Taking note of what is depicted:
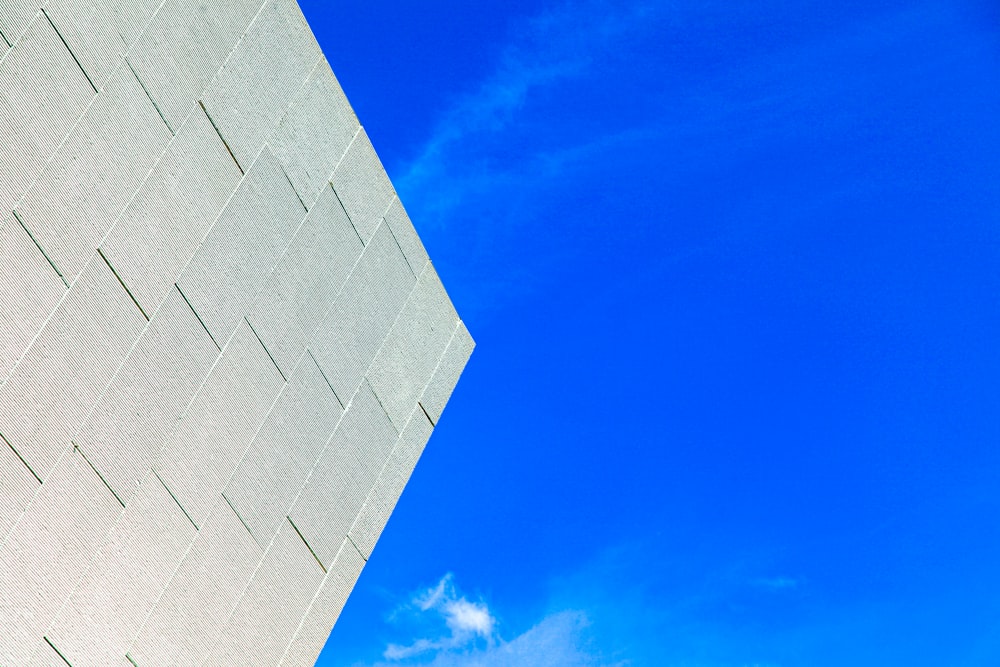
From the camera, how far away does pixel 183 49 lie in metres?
12.8

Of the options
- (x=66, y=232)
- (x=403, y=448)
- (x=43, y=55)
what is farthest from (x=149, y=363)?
(x=403, y=448)

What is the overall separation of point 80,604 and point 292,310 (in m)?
4.79

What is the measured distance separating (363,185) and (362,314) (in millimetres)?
1997

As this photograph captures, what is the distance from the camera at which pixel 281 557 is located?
48.6ft

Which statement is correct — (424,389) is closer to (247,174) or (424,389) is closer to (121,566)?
(247,174)

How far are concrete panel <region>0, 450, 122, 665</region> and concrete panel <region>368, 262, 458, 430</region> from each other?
535 centimetres

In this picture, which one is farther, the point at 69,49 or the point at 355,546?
the point at 355,546

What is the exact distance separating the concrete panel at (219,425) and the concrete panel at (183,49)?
10.0 ft

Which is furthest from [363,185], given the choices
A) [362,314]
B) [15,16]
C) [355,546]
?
[15,16]

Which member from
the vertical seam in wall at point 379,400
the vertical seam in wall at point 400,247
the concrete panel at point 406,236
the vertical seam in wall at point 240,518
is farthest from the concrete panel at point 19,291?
the concrete panel at point 406,236

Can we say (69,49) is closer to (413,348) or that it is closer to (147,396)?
(147,396)

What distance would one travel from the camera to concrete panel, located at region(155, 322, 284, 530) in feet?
42.8

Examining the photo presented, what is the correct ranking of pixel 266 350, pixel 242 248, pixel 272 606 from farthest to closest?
pixel 272 606 → pixel 266 350 → pixel 242 248

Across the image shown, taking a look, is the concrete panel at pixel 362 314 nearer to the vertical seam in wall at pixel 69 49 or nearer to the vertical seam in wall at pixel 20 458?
the vertical seam in wall at pixel 20 458
